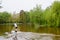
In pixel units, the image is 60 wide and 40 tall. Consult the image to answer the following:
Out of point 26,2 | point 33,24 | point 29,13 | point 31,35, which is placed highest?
point 26,2

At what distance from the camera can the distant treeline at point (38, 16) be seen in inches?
137

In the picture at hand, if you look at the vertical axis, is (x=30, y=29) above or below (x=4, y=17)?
below

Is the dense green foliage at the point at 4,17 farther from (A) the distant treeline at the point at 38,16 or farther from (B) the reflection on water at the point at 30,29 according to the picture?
(B) the reflection on water at the point at 30,29

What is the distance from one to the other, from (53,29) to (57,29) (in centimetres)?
8

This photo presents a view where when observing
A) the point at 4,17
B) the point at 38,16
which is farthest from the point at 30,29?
the point at 4,17

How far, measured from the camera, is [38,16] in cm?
355

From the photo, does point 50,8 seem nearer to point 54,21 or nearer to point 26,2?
point 54,21

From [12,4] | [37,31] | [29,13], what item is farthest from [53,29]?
[12,4]

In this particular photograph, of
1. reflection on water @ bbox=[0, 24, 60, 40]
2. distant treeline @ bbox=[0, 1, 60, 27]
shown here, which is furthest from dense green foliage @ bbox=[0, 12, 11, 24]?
reflection on water @ bbox=[0, 24, 60, 40]

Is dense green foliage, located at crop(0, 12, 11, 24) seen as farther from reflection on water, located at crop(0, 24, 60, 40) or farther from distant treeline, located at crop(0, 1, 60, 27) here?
reflection on water, located at crop(0, 24, 60, 40)

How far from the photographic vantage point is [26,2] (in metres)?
3.45

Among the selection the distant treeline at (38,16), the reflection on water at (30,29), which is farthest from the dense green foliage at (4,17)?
the reflection on water at (30,29)

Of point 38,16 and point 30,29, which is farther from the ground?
point 38,16

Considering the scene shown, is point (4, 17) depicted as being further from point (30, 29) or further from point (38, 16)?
point (38, 16)
